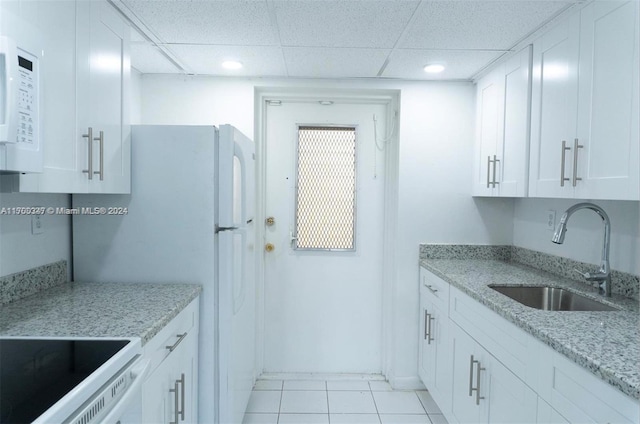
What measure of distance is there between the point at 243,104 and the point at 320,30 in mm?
940

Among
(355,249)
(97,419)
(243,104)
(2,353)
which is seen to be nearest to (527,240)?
(355,249)

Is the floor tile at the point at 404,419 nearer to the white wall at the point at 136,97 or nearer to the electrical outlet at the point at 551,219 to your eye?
the electrical outlet at the point at 551,219

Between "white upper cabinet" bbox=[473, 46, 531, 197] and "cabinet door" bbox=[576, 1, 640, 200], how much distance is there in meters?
0.44

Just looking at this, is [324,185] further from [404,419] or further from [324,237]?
[404,419]

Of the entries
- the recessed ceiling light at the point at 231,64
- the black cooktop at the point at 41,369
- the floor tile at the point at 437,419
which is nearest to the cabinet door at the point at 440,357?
the floor tile at the point at 437,419

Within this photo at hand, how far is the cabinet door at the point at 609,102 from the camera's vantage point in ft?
4.40

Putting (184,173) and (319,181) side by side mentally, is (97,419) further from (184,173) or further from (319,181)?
(319,181)

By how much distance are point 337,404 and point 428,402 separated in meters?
0.63

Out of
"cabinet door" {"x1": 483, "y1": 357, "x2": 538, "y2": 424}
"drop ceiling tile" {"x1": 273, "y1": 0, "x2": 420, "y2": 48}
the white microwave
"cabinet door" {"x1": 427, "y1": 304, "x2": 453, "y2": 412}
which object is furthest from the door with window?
the white microwave

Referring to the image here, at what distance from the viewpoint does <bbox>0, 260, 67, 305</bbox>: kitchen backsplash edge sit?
4.89 feet

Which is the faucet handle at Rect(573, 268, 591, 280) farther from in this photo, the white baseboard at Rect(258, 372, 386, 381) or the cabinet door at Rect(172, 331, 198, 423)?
the cabinet door at Rect(172, 331, 198, 423)

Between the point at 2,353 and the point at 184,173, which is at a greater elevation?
the point at 184,173

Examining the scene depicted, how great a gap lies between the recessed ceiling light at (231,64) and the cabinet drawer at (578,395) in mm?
2183

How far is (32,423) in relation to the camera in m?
0.78
